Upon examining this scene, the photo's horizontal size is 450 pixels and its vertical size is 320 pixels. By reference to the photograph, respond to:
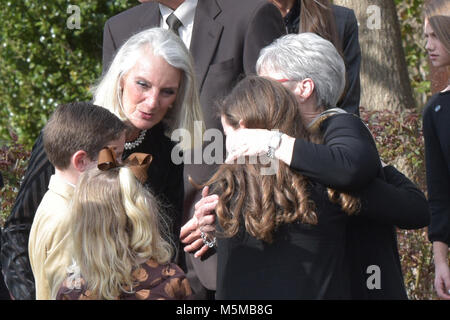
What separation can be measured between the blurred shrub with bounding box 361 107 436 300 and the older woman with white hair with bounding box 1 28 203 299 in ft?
7.59

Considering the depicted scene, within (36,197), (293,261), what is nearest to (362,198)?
(293,261)

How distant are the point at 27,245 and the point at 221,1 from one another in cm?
131

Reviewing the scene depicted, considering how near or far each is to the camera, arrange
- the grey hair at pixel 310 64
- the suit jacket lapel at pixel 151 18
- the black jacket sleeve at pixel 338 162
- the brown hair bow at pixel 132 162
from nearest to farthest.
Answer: the black jacket sleeve at pixel 338 162
the brown hair bow at pixel 132 162
the grey hair at pixel 310 64
the suit jacket lapel at pixel 151 18

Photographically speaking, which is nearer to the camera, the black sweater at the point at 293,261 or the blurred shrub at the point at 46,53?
the black sweater at the point at 293,261

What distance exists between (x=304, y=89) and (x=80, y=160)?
2.86ft

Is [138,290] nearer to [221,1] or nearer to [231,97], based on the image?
[231,97]

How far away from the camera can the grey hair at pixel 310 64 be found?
3.10 metres

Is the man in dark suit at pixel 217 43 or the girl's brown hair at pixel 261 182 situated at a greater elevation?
the man in dark suit at pixel 217 43

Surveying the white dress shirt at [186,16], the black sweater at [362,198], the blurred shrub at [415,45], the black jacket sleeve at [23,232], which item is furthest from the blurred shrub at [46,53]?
the black sweater at [362,198]

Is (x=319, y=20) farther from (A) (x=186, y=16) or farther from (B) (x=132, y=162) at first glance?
(B) (x=132, y=162)

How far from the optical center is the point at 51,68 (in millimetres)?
9414

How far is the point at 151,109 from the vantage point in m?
3.34

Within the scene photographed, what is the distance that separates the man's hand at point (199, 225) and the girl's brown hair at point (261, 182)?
47 mm

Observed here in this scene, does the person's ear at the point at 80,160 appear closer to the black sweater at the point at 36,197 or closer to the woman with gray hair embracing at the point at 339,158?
the black sweater at the point at 36,197
